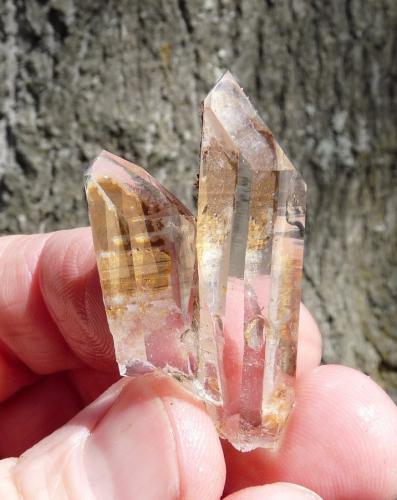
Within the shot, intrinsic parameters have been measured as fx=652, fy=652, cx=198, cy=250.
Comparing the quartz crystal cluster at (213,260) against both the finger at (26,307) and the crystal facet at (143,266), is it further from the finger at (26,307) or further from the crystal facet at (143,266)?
the finger at (26,307)

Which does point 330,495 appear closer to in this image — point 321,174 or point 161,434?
point 161,434

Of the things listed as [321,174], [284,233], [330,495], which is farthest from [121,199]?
[321,174]

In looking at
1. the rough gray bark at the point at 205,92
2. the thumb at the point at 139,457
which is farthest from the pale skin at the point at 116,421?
the rough gray bark at the point at 205,92

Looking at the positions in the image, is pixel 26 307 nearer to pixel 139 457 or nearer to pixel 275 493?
pixel 139 457

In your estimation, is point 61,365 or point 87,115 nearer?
point 61,365

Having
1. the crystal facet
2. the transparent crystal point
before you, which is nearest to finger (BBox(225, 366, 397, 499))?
the transparent crystal point

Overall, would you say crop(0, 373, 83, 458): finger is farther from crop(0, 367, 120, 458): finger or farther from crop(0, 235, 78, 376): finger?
crop(0, 235, 78, 376): finger
